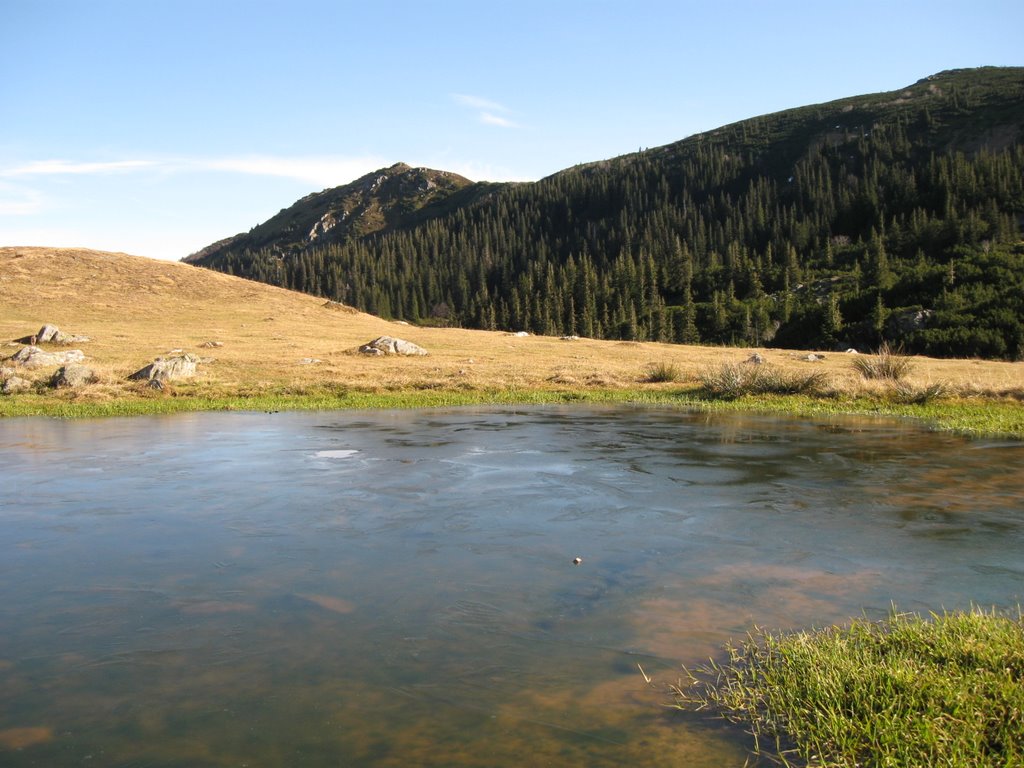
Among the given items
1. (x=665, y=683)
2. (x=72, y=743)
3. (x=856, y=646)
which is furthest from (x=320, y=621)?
(x=856, y=646)

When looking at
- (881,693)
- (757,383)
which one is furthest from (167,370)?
(881,693)

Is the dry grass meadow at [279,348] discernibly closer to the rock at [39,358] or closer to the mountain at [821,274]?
the rock at [39,358]

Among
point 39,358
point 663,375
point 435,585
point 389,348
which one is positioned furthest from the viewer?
point 389,348

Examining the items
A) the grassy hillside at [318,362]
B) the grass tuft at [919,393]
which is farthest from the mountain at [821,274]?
the grass tuft at [919,393]

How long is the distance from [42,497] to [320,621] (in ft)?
31.9

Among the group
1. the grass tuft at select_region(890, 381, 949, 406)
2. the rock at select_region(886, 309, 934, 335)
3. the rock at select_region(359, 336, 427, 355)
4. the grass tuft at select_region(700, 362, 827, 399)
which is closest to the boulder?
the rock at select_region(359, 336, 427, 355)

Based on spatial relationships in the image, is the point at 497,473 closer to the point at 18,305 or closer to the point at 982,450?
the point at 982,450

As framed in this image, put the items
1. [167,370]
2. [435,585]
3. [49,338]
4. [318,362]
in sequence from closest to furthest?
[435,585] → [167,370] → [318,362] → [49,338]

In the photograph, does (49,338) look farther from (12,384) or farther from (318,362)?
(318,362)

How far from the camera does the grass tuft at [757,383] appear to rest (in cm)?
3506

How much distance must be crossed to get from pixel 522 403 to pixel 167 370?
57.5 ft

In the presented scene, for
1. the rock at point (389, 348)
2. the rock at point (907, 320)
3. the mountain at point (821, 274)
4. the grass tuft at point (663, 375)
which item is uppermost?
the mountain at point (821, 274)

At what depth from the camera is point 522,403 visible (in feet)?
115

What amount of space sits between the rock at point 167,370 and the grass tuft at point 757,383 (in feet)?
84.2
